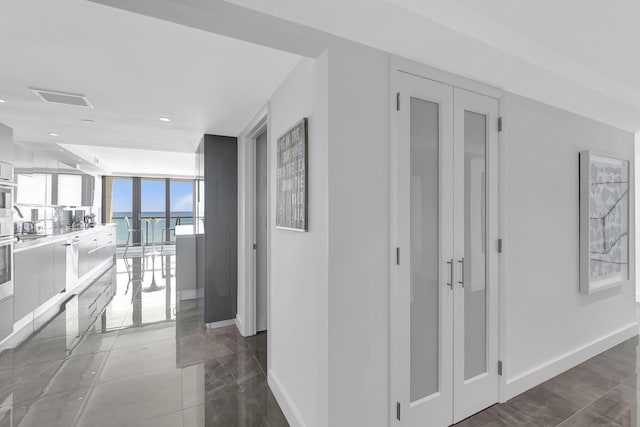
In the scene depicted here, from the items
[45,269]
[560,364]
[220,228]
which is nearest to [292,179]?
[220,228]

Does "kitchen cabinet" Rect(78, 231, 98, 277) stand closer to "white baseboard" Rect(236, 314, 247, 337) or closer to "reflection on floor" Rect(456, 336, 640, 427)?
"white baseboard" Rect(236, 314, 247, 337)

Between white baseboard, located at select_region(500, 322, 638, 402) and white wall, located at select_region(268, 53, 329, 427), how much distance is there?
147cm

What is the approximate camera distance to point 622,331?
314cm

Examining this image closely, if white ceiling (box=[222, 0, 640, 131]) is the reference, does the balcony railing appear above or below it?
below

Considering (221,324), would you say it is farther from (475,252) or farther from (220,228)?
(475,252)

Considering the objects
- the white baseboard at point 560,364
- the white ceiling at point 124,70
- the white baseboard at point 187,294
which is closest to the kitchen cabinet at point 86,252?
the white baseboard at point 187,294

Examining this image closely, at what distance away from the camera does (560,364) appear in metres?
2.54

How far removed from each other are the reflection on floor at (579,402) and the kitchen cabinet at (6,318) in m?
4.28

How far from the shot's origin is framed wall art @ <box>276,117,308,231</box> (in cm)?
177

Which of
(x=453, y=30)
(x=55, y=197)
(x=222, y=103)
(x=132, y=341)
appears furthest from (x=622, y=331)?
(x=55, y=197)

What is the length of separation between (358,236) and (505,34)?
1.55m

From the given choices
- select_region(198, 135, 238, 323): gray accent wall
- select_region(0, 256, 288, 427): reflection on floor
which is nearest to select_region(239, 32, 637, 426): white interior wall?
select_region(0, 256, 288, 427): reflection on floor

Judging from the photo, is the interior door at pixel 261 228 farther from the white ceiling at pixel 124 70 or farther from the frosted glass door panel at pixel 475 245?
the frosted glass door panel at pixel 475 245

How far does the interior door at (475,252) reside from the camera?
198 centimetres
